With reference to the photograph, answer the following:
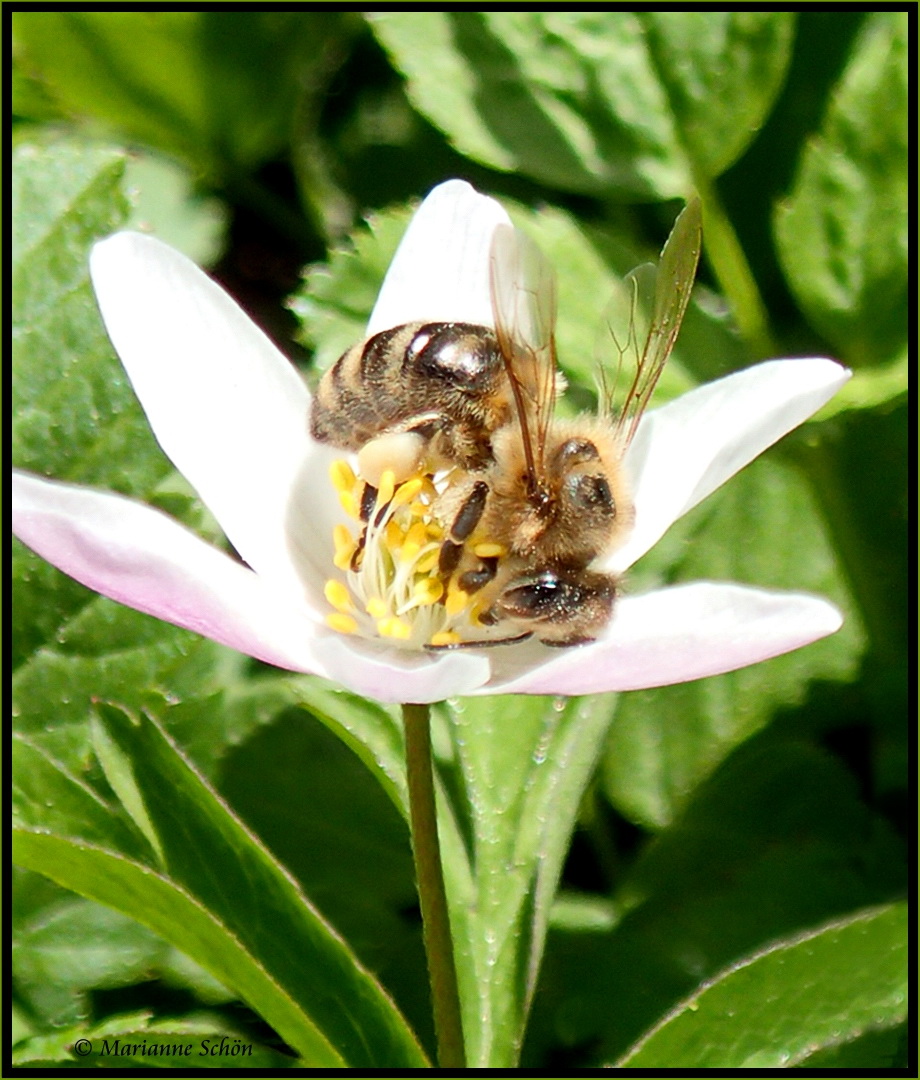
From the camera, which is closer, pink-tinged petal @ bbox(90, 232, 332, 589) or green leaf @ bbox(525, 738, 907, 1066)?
pink-tinged petal @ bbox(90, 232, 332, 589)

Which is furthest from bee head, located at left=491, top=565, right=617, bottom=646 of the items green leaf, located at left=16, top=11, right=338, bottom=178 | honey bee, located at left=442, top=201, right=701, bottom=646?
green leaf, located at left=16, top=11, right=338, bottom=178

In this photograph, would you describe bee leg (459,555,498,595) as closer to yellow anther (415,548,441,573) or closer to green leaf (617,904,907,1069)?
yellow anther (415,548,441,573)

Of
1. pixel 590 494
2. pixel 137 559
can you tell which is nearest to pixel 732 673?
pixel 590 494

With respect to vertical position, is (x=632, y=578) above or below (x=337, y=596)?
above

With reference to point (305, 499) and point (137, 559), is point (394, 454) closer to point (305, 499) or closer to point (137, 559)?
point (305, 499)

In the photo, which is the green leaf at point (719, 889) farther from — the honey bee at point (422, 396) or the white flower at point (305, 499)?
the honey bee at point (422, 396)

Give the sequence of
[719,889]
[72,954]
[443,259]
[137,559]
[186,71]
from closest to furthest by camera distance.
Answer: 1. [137,559]
2. [443,259]
3. [72,954]
4. [719,889]
5. [186,71]
